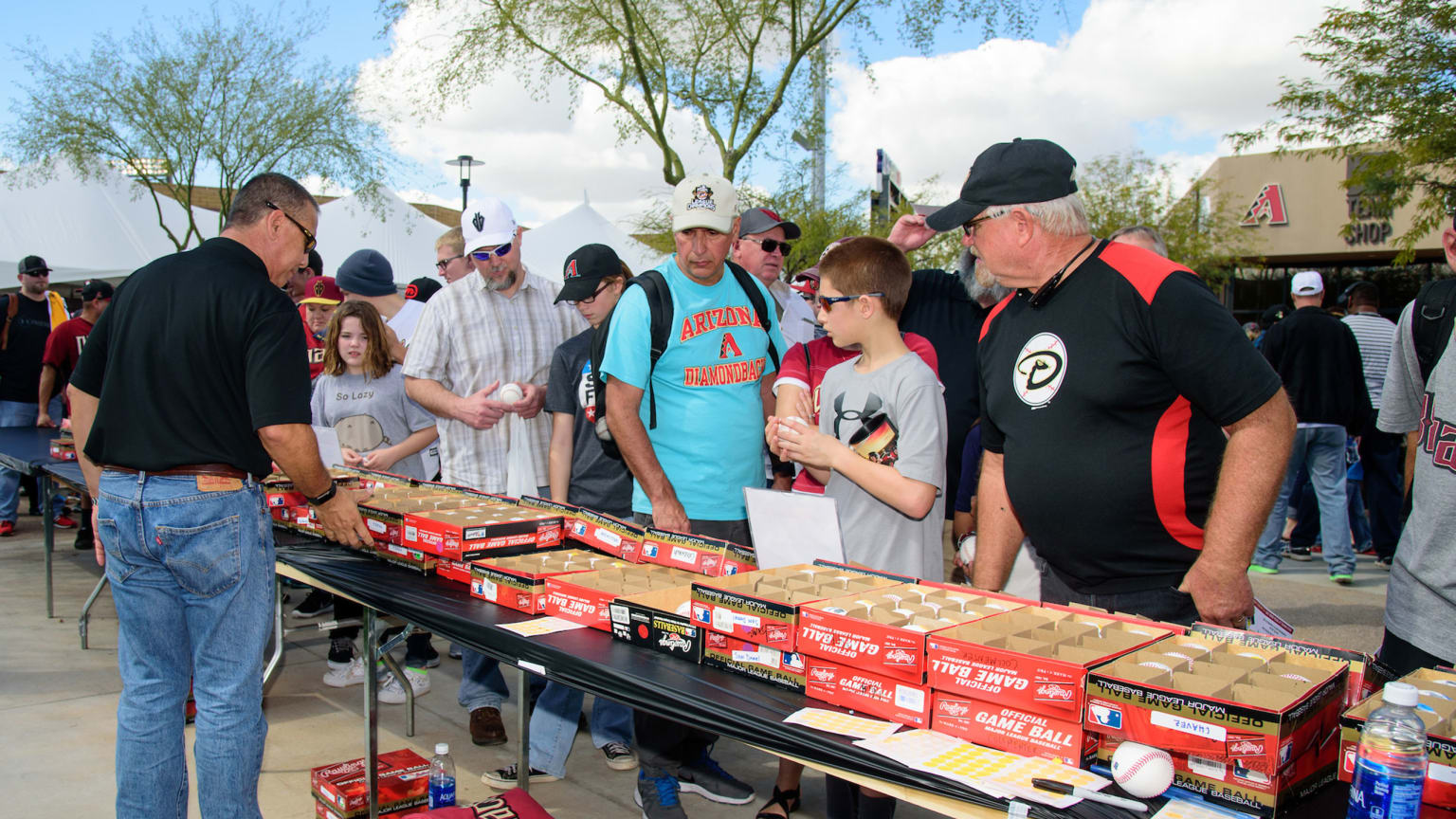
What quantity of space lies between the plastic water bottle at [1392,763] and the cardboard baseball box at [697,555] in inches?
56.6

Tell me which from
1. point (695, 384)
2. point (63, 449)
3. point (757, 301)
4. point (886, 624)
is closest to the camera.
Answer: point (886, 624)

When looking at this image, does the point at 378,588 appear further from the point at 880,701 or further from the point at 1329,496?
the point at 1329,496

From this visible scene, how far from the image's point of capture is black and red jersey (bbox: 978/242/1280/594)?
182 centimetres

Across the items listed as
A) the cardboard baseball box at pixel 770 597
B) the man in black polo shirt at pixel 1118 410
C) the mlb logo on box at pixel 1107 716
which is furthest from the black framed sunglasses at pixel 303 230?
the mlb logo on box at pixel 1107 716

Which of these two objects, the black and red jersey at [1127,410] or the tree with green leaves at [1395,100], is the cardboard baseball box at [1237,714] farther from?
the tree with green leaves at [1395,100]

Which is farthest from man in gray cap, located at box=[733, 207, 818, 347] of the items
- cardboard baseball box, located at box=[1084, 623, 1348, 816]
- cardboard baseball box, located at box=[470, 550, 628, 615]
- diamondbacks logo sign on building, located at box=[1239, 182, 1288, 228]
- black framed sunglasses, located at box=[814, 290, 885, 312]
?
diamondbacks logo sign on building, located at box=[1239, 182, 1288, 228]

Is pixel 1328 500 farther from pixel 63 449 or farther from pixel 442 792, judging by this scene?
pixel 63 449

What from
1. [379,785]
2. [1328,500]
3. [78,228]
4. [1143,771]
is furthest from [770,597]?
[78,228]

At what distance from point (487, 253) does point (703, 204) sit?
1.28 meters

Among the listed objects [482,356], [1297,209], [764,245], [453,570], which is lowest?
[453,570]

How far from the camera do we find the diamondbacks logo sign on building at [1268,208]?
2331 cm

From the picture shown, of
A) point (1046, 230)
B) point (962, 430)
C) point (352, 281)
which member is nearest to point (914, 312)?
point (962, 430)

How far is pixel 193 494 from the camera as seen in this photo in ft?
7.93

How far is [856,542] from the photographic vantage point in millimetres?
2652
